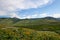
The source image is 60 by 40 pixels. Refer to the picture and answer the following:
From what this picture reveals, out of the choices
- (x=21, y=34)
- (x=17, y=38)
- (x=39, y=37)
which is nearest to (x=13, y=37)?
(x=17, y=38)

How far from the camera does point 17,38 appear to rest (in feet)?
99.7

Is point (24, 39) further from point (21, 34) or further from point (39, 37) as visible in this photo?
point (39, 37)

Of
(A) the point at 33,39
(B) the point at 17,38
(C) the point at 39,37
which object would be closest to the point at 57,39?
(C) the point at 39,37

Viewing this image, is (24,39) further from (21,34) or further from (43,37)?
(43,37)

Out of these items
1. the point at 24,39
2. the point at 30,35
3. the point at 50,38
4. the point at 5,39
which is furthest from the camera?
the point at 50,38

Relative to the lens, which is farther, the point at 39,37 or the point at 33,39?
the point at 39,37

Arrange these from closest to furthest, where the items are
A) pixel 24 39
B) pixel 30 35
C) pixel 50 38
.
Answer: pixel 24 39 → pixel 30 35 → pixel 50 38

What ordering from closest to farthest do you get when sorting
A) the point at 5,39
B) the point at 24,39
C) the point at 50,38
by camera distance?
1. the point at 5,39
2. the point at 24,39
3. the point at 50,38

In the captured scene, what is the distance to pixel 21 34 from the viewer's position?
1319 inches

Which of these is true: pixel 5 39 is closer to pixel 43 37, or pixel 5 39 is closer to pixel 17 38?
pixel 17 38

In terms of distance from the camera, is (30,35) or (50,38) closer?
(30,35)

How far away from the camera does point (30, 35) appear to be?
34781 mm

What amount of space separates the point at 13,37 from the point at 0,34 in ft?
8.19

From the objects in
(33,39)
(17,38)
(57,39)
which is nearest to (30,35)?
(33,39)
